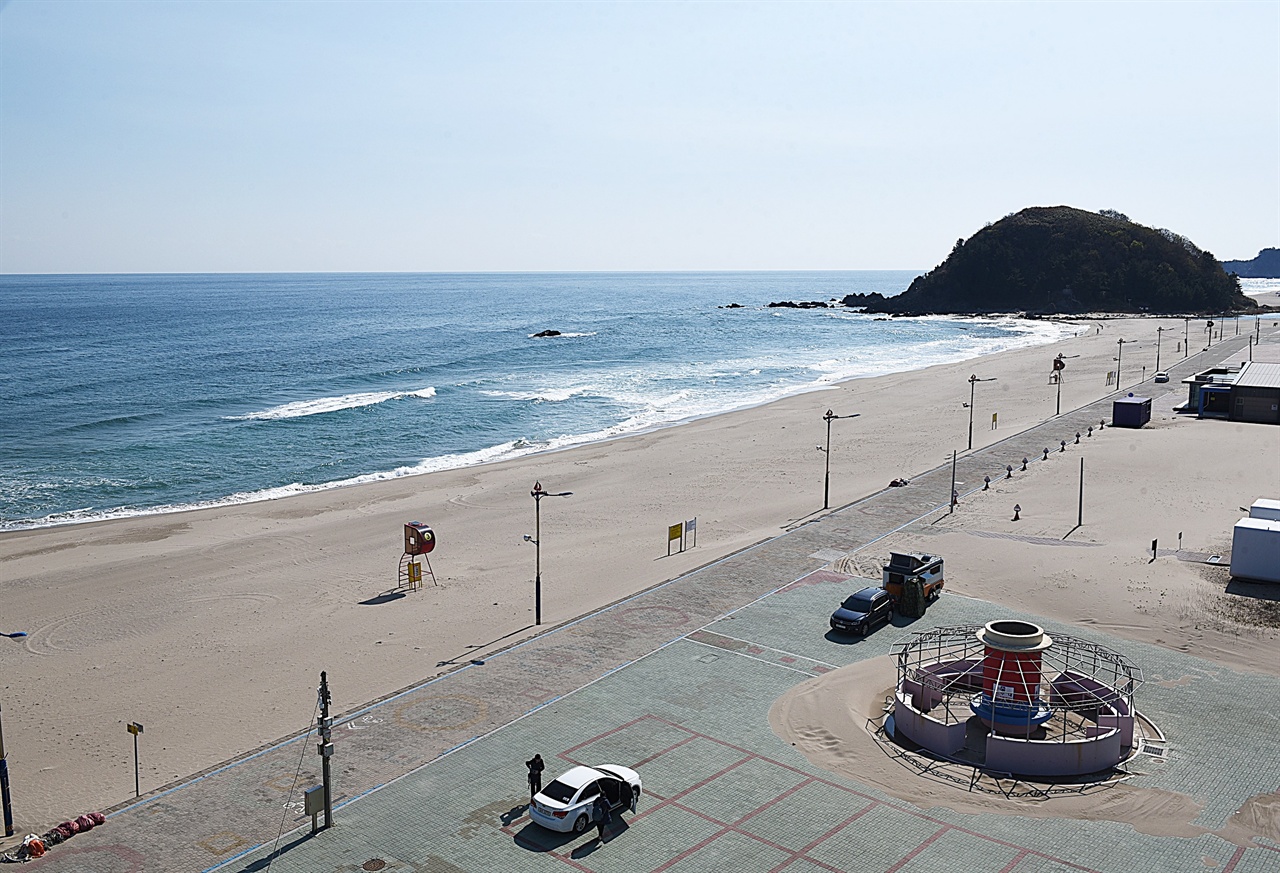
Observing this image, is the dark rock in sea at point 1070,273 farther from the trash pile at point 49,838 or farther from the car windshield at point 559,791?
the trash pile at point 49,838

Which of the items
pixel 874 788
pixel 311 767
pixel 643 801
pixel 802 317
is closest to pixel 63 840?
pixel 311 767

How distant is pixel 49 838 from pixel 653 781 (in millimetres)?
10874

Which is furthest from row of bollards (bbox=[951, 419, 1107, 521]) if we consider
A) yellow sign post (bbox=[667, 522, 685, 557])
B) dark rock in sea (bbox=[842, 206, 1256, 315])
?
dark rock in sea (bbox=[842, 206, 1256, 315])

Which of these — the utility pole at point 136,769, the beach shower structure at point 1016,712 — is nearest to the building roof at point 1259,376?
the beach shower structure at point 1016,712

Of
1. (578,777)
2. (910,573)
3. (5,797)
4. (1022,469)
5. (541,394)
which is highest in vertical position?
(541,394)

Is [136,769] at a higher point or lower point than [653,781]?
lower

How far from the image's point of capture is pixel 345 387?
79375 mm

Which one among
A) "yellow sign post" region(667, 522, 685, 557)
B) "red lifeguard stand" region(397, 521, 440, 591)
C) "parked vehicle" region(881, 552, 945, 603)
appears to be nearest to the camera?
"parked vehicle" region(881, 552, 945, 603)

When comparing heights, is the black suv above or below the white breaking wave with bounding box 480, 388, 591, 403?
below

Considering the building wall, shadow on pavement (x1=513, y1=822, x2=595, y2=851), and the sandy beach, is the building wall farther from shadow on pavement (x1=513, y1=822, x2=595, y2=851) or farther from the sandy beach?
shadow on pavement (x1=513, y1=822, x2=595, y2=851)

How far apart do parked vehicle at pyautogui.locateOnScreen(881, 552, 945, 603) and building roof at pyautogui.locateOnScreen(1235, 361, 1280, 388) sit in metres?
38.9

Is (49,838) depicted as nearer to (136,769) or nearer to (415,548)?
(136,769)

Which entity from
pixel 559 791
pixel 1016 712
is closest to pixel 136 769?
pixel 559 791

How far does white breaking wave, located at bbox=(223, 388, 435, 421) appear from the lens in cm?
6450
